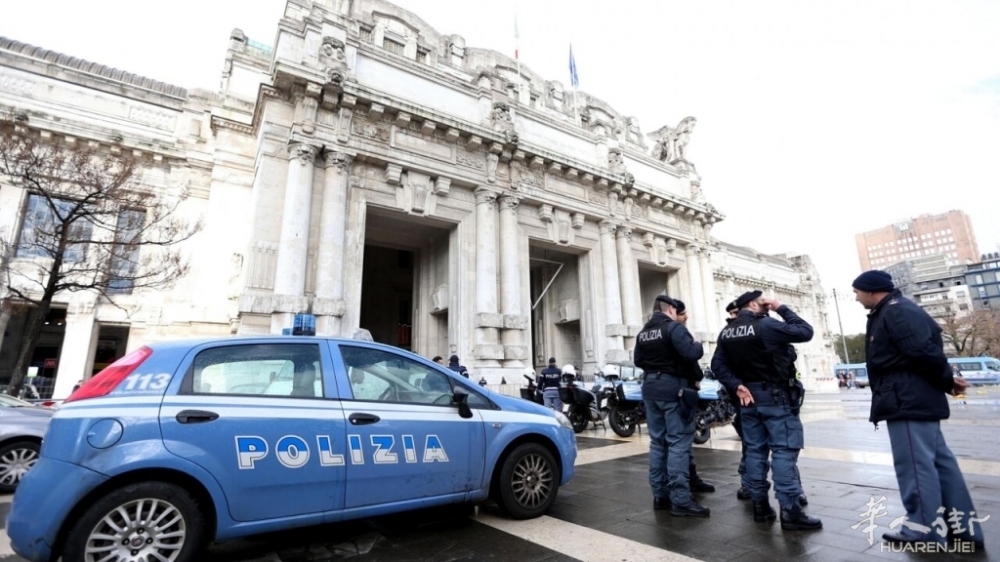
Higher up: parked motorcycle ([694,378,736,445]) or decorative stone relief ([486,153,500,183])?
decorative stone relief ([486,153,500,183])

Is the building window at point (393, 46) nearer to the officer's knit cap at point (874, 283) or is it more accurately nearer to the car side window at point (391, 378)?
the car side window at point (391, 378)

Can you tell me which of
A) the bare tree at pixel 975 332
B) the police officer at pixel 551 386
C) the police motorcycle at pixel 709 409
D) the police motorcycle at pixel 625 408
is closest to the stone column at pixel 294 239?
the police officer at pixel 551 386

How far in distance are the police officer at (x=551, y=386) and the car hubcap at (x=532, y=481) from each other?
6.93m

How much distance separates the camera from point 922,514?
298 cm

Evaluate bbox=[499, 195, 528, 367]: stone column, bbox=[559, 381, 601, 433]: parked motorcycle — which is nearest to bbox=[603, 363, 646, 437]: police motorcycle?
bbox=[559, 381, 601, 433]: parked motorcycle

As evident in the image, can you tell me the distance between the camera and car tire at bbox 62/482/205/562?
2475 millimetres

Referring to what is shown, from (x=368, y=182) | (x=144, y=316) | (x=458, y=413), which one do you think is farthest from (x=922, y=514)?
(x=144, y=316)

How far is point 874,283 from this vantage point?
3391mm

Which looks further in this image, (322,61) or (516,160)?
(516,160)

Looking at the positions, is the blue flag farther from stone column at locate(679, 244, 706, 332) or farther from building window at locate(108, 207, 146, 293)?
building window at locate(108, 207, 146, 293)

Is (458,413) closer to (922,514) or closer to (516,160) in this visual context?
(922,514)

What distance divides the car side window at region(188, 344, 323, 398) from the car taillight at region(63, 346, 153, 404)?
1.10ft

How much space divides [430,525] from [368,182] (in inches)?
495

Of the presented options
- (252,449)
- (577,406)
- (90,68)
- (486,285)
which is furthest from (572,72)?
(252,449)
